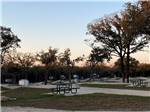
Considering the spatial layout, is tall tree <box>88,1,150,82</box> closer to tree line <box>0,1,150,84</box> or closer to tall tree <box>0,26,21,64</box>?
tree line <box>0,1,150,84</box>

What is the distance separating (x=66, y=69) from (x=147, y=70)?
16561 mm

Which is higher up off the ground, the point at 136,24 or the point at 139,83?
the point at 136,24

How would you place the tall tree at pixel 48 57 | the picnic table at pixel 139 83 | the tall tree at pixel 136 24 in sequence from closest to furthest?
the picnic table at pixel 139 83 → the tall tree at pixel 136 24 → the tall tree at pixel 48 57

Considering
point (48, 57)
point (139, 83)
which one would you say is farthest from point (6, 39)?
point (139, 83)

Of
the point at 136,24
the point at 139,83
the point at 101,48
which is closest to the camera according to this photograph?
the point at 139,83

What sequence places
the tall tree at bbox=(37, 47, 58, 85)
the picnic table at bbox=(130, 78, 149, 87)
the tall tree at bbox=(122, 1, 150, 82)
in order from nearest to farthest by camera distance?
the picnic table at bbox=(130, 78, 149, 87)
the tall tree at bbox=(122, 1, 150, 82)
the tall tree at bbox=(37, 47, 58, 85)

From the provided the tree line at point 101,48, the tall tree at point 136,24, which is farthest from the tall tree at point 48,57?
the tall tree at point 136,24

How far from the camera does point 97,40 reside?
5412 cm

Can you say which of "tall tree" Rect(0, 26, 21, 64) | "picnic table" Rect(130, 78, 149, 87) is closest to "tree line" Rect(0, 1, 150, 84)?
"tall tree" Rect(0, 26, 21, 64)

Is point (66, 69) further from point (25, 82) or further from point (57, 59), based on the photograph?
point (25, 82)

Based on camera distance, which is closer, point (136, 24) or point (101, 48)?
point (136, 24)

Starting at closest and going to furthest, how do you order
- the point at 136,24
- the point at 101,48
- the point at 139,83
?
1. the point at 139,83
2. the point at 136,24
3. the point at 101,48

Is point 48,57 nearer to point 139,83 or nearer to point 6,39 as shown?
point 6,39

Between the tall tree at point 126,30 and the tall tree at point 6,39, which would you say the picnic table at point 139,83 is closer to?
the tall tree at point 126,30
